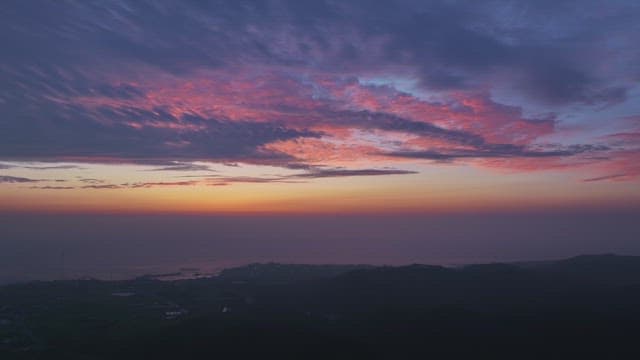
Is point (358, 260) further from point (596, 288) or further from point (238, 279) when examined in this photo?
point (596, 288)

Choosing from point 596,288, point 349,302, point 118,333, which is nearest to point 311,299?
point 349,302

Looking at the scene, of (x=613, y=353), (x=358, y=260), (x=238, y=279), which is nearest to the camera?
(x=613, y=353)

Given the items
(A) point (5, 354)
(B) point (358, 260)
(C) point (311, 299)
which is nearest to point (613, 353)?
(C) point (311, 299)

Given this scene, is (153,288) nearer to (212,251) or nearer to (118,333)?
(118,333)

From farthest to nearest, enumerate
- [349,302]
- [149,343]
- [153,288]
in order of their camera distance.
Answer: [153,288], [349,302], [149,343]

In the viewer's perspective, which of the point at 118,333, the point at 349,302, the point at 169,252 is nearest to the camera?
the point at 118,333

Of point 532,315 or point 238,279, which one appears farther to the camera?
point 238,279
